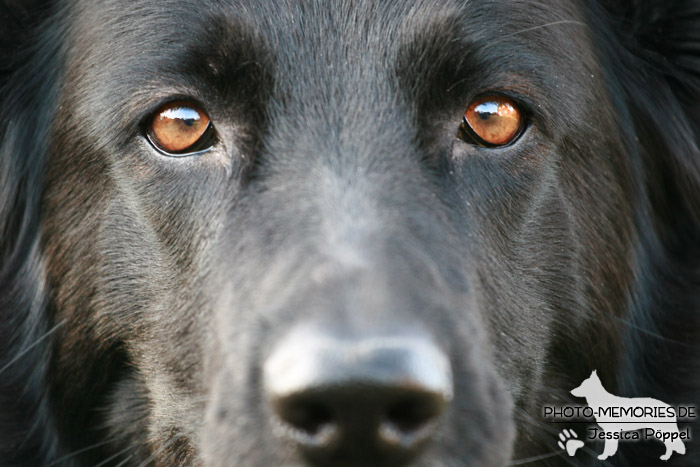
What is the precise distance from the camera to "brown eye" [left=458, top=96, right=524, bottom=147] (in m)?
2.61

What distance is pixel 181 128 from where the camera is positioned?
2584mm

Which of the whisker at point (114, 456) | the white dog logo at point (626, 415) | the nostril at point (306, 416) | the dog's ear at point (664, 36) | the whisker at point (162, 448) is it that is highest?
the dog's ear at point (664, 36)

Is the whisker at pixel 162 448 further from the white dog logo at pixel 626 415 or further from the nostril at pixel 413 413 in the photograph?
the white dog logo at pixel 626 415

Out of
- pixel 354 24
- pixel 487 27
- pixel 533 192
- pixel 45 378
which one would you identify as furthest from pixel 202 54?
pixel 45 378

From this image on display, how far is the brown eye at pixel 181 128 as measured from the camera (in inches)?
101

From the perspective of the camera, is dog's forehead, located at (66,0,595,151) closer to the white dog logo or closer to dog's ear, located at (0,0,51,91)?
dog's ear, located at (0,0,51,91)

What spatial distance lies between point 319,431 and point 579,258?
125 centimetres

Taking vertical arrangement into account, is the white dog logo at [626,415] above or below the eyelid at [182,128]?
below

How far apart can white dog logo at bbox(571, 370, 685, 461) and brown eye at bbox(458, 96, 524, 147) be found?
2.90 ft

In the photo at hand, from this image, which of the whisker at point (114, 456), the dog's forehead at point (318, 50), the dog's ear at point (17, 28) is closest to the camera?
the dog's forehead at point (318, 50)

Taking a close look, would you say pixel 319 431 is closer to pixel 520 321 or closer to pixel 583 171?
pixel 520 321

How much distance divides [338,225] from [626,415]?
4.72 feet

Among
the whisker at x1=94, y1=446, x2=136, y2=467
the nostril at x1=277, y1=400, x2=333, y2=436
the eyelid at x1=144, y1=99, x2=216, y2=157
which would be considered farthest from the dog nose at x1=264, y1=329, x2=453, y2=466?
the whisker at x1=94, y1=446, x2=136, y2=467

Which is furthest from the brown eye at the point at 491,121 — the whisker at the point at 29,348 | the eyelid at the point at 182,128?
the whisker at the point at 29,348
